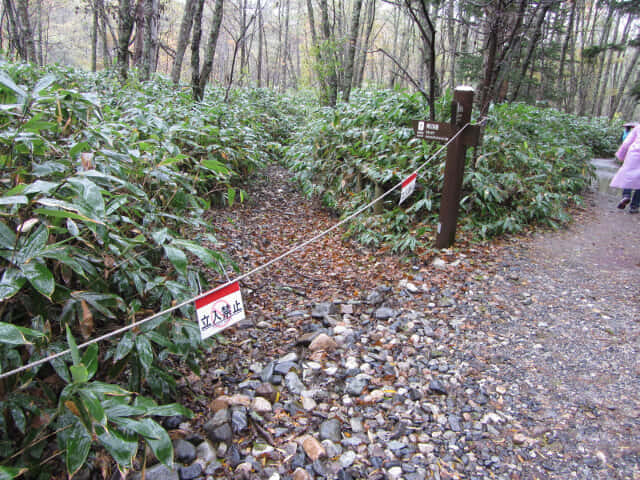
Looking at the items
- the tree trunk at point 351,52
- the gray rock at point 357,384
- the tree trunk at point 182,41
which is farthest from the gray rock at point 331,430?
the tree trunk at point 182,41

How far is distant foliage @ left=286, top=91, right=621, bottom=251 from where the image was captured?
15.9 feet

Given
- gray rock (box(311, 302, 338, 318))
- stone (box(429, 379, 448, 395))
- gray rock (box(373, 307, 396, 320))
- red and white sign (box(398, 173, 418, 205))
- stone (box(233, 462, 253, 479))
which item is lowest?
stone (box(233, 462, 253, 479))

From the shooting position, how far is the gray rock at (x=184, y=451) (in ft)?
6.44

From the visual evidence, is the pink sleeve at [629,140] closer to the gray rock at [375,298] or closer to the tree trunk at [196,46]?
the gray rock at [375,298]

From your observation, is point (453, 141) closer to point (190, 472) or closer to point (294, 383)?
point (294, 383)

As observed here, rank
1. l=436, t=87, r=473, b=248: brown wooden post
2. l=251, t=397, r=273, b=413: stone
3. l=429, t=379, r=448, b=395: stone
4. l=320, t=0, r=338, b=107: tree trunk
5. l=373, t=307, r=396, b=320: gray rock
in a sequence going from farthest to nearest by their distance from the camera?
l=320, t=0, r=338, b=107: tree trunk < l=436, t=87, r=473, b=248: brown wooden post < l=373, t=307, r=396, b=320: gray rock < l=429, t=379, r=448, b=395: stone < l=251, t=397, r=273, b=413: stone

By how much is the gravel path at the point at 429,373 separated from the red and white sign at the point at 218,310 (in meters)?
0.62

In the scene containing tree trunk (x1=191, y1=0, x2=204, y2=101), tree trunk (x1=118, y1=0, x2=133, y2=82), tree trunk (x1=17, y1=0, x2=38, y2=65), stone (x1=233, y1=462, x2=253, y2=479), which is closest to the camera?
stone (x1=233, y1=462, x2=253, y2=479)

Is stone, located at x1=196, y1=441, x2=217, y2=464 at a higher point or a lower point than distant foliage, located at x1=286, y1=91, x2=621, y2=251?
lower

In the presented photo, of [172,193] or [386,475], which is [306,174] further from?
[386,475]

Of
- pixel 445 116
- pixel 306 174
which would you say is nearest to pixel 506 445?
pixel 445 116

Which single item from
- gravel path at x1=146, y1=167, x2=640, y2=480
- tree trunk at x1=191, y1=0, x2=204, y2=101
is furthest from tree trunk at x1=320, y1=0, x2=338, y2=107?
gravel path at x1=146, y1=167, x2=640, y2=480

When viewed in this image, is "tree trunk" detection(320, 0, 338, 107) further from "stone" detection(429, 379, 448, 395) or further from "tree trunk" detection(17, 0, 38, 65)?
"stone" detection(429, 379, 448, 395)

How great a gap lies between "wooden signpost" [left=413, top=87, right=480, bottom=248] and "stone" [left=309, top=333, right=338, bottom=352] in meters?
1.93
